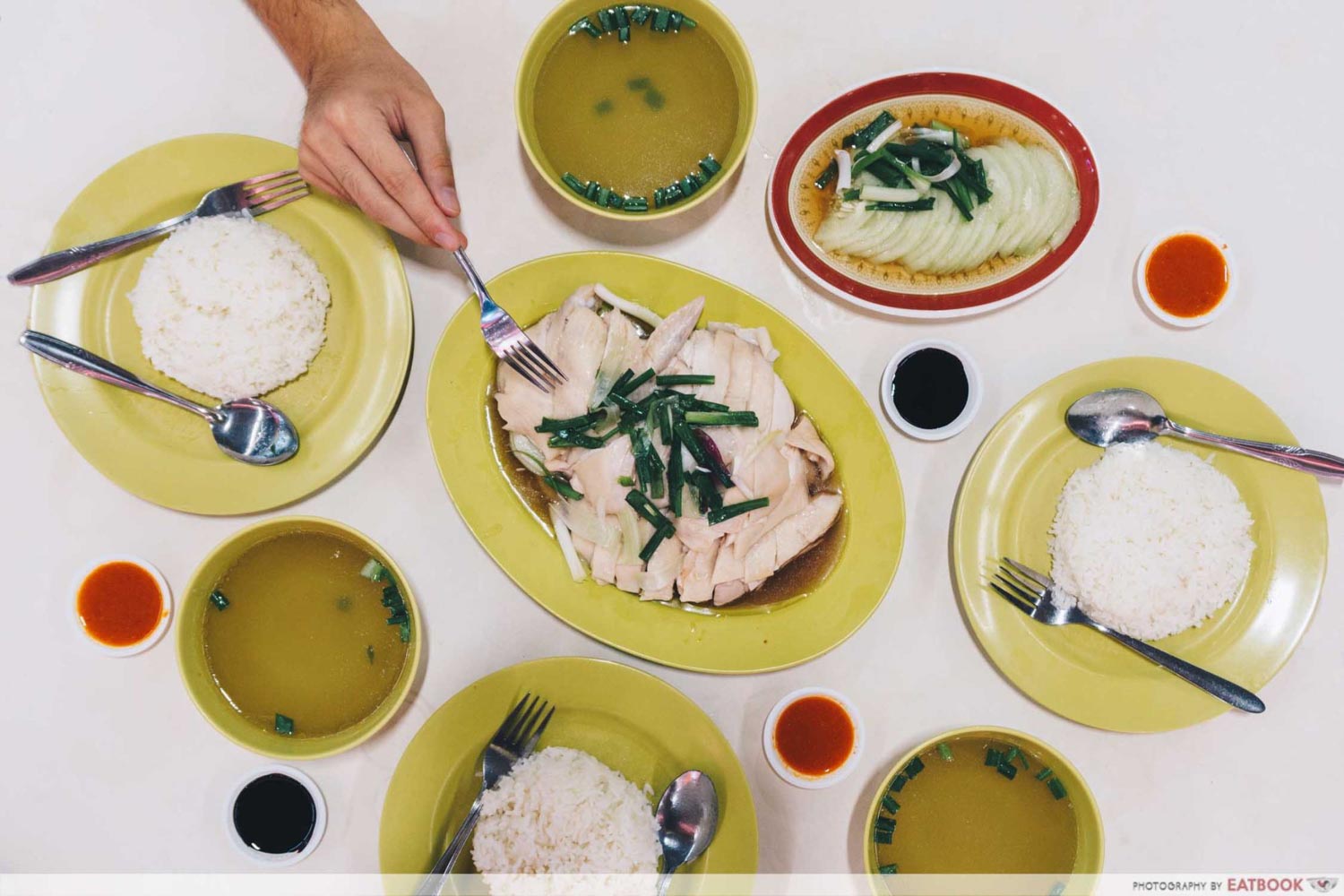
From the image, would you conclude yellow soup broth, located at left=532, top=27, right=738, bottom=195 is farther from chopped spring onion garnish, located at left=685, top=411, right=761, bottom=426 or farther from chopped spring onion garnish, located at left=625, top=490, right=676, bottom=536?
chopped spring onion garnish, located at left=625, top=490, right=676, bottom=536

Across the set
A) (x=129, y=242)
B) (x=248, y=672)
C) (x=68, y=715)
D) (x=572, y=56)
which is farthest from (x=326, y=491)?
(x=572, y=56)

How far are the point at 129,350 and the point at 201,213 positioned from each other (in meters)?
0.38

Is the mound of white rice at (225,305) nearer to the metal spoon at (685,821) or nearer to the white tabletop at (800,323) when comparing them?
the white tabletop at (800,323)

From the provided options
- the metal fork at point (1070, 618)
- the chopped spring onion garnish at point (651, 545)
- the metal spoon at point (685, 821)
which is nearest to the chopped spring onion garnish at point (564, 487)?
the chopped spring onion garnish at point (651, 545)

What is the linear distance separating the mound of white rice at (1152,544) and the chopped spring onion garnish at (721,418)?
83 centimetres

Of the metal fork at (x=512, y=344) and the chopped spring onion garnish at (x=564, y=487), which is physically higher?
the metal fork at (x=512, y=344)

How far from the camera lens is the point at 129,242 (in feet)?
6.38

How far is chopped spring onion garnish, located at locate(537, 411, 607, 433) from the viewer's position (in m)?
1.88

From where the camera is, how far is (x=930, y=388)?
2.02m

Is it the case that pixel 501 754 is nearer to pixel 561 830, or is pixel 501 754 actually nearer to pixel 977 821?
pixel 561 830

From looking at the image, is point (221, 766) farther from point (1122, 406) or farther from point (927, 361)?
point (1122, 406)

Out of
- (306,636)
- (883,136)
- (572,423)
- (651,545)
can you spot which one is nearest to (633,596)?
(651,545)

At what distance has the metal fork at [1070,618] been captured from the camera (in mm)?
1918

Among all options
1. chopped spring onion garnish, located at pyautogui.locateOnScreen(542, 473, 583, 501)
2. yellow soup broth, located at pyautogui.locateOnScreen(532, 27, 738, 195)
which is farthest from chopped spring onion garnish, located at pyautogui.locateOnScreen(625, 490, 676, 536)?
yellow soup broth, located at pyautogui.locateOnScreen(532, 27, 738, 195)
